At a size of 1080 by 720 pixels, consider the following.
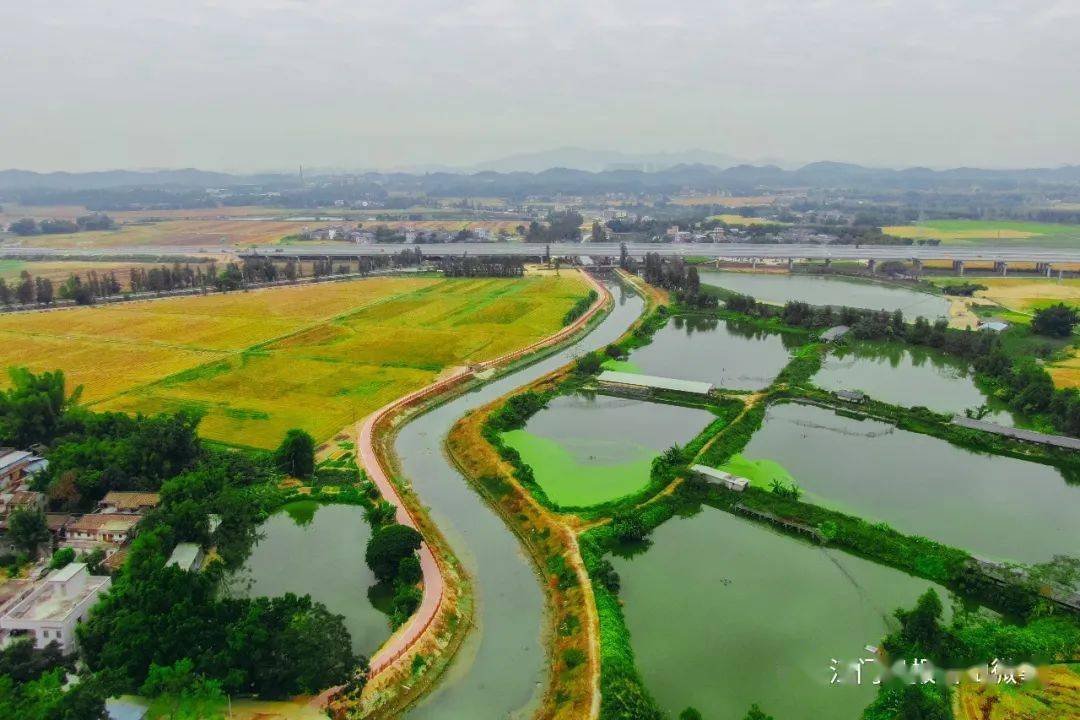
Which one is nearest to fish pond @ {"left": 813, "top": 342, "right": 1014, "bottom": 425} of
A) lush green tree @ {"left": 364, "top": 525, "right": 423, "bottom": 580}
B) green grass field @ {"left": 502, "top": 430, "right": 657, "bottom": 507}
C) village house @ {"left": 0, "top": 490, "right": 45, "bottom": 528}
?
green grass field @ {"left": 502, "top": 430, "right": 657, "bottom": 507}

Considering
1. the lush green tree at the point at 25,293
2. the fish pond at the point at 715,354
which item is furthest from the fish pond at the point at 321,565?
the lush green tree at the point at 25,293

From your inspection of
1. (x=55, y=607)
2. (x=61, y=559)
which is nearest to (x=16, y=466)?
(x=61, y=559)

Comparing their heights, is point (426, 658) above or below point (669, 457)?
below

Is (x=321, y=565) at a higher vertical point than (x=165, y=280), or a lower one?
lower

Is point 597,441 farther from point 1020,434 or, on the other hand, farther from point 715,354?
point 1020,434

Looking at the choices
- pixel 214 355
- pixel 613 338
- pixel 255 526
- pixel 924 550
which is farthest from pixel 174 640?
pixel 613 338

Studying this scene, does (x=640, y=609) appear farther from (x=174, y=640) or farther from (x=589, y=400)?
(x=589, y=400)
